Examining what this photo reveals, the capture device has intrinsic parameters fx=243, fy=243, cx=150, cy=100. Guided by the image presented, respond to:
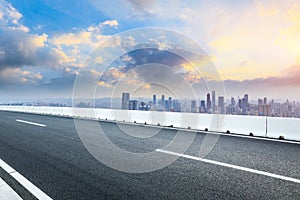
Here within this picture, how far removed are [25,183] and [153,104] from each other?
418 inches

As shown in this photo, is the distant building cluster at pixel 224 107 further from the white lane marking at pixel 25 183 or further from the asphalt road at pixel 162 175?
the white lane marking at pixel 25 183

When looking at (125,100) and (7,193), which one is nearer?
(7,193)

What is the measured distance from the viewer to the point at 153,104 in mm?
14320

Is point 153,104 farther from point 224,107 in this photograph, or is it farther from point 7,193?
point 7,193

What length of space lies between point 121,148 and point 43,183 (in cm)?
297

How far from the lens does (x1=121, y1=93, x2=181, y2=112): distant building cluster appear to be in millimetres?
12297

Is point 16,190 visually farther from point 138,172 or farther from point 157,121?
point 157,121

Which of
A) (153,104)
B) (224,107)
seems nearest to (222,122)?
(224,107)

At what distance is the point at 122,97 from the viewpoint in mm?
14039

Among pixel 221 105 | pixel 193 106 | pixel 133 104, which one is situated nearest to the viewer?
pixel 221 105

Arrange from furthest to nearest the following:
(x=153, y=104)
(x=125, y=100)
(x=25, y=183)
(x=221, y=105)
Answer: (x=125, y=100), (x=153, y=104), (x=221, y=105), (x=25, y=183)

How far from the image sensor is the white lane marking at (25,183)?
137 inches

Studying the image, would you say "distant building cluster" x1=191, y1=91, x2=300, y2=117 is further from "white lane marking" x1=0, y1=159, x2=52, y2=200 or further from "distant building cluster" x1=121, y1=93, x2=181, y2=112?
"white lane marking" x1=0, y1=159, x2=52, y2=200

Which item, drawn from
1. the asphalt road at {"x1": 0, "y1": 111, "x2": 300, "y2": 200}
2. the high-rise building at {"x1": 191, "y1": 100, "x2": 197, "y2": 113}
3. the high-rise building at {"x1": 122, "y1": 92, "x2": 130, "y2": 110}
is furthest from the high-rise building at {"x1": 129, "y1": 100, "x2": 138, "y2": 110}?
the asphalt road at {"x1": 0, "y1": 111, "x2": 300, "y2": 200}
